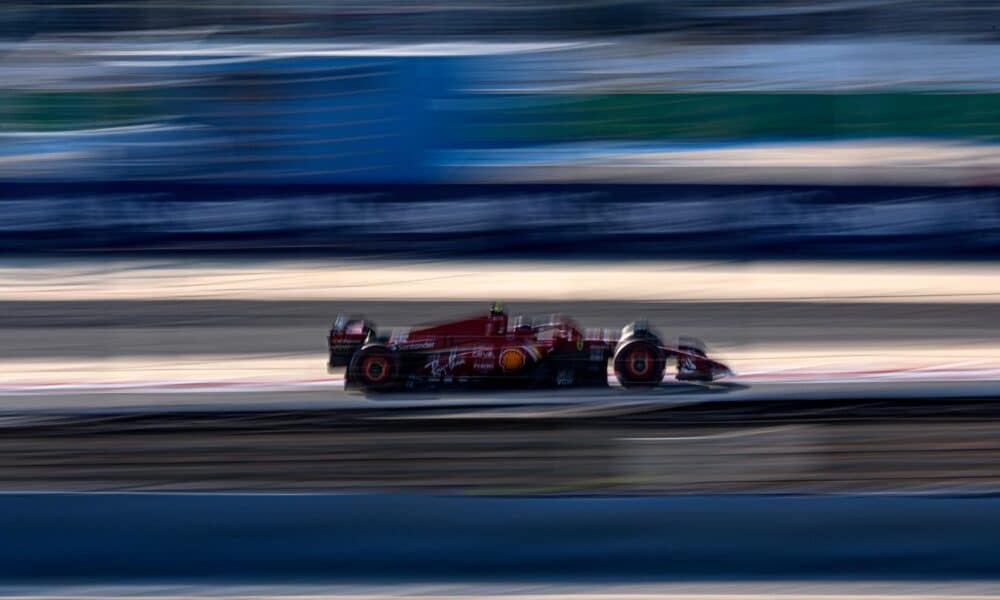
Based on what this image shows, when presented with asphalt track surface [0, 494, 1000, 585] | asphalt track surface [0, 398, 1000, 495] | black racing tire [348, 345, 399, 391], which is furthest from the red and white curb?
asphalt track surface [0, 494, 1000, 585]

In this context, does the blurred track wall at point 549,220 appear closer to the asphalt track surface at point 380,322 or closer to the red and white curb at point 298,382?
the asphalt track surface at point 380,322

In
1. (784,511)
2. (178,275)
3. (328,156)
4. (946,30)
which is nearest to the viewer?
(784,511)

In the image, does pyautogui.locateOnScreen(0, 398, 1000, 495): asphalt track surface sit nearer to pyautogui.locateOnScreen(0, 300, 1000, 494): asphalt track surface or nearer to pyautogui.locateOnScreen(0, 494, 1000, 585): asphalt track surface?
pyautogui.locateOnScreen(0, 300, 1000, 494): asphalt track surface

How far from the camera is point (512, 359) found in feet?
19.6

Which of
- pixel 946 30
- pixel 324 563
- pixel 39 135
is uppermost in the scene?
pixel 946 30

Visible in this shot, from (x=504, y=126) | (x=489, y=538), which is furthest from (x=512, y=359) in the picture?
(x=504, y=126)


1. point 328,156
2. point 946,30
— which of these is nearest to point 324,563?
point 328,156

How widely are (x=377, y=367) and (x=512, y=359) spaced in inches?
27.1

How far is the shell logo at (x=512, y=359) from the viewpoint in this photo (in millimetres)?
5957

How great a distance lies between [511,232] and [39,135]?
4.50 meters

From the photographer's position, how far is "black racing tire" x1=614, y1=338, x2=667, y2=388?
6.00 metres

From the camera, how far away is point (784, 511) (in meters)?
3.70

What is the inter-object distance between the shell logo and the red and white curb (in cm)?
120

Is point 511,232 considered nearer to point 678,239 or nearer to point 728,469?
point 678,239
